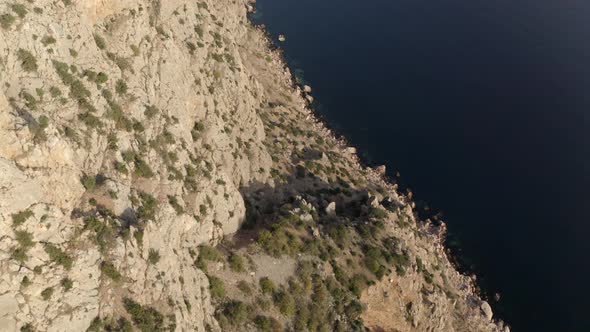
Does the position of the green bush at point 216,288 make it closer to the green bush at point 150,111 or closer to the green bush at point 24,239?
the green bush at point 24,239

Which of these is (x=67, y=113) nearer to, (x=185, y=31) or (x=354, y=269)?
(x=185, y=31)

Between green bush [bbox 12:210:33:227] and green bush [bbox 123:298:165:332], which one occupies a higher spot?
green bush [bbox 12:210:33:227]

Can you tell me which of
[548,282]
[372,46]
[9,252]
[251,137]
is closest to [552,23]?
[372,46]

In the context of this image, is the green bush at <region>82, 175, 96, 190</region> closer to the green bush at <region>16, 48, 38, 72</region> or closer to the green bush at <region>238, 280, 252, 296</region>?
the green bush at <region>16, 48, 38, 72</region>

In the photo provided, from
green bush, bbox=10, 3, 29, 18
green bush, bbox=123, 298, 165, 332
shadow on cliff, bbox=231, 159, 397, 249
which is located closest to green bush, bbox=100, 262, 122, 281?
green bush, bbox=123, 298, 165, 332

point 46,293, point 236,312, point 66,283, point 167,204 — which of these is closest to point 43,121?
point 167,204

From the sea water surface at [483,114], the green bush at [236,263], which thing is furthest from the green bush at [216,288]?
the sea water surface at [483,114]
